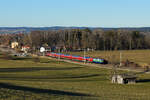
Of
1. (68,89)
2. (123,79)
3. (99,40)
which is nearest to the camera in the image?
(68,89)

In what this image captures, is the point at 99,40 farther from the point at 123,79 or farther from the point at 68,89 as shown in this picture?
the point at 68,89

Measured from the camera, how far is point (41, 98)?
17906 millimetres

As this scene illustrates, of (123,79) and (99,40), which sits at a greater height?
(99,40)

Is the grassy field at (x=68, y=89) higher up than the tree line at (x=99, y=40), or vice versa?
the tree line at (x=99, y=40)

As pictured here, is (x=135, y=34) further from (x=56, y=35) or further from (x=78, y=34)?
(x=56, y=35)

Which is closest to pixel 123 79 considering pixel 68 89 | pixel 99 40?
pixel 68 89

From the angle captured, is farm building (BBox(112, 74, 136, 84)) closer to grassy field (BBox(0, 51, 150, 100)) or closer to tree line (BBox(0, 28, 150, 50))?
grassy field (BBox(0, 51, 150, 100))

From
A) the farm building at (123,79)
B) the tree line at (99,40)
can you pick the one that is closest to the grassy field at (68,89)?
the farm building at (123,79)

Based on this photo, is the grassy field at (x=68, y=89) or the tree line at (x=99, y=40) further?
the tree line at (x=99, y=40)

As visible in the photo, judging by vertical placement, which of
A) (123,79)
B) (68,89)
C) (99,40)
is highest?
(99,40)

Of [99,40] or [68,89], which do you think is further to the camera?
[99,40]

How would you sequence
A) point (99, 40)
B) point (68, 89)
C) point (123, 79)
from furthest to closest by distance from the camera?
point (99, 40) < point (123, 79) < point (68, 89)

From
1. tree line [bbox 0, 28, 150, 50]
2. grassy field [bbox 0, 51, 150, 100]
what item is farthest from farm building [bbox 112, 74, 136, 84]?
tree line [bbox 0, 28, 150, 50]

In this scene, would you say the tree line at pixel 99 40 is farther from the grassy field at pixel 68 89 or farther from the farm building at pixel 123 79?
the farm building at pixel 123 79
